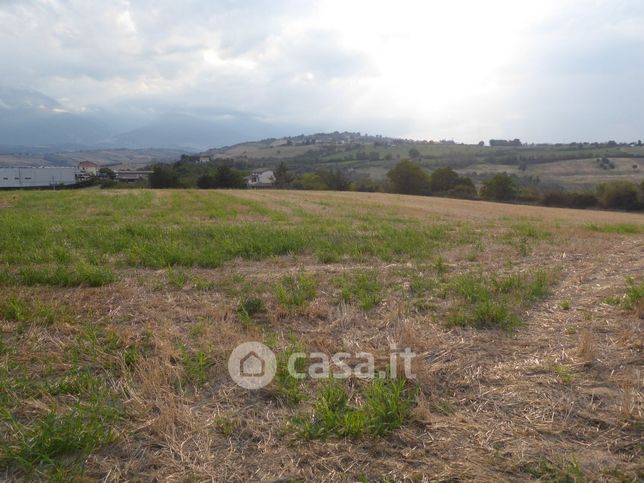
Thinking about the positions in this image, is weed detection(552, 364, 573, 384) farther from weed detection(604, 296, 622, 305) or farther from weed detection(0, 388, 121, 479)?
weed detection(0, 388, 121, 479)

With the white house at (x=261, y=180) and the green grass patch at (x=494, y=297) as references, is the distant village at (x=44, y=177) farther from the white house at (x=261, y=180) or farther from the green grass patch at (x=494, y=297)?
the green grass patch at (x=494, y=297)

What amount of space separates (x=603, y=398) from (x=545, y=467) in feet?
3.73

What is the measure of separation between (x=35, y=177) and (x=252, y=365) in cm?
8255

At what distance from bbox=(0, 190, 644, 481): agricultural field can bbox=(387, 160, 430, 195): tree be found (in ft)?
215

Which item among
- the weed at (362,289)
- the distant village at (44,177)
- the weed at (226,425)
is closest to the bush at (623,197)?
the weed at (362,289)

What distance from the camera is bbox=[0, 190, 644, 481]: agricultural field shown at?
276 centimetres

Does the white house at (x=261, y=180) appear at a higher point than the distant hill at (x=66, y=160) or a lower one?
lower

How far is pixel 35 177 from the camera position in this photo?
2758 inches

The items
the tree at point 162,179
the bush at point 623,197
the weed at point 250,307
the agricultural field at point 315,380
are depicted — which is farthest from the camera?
the tree at point 162,179

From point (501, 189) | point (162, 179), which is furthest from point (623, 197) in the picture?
point (162, 179)

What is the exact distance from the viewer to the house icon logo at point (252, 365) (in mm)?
3656

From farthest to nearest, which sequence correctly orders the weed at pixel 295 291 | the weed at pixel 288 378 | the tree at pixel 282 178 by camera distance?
the tree at pixel 282 178 → the weed at pixel 295 291 → the weed at pixel 288 378

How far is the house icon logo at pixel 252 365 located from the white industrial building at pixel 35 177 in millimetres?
77496

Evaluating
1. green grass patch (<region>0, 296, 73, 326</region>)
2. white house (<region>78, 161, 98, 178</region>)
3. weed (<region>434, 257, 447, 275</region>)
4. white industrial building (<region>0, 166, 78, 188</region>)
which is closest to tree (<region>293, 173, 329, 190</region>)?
white industrial building (<region>0, 166, 78, 188</region>)
